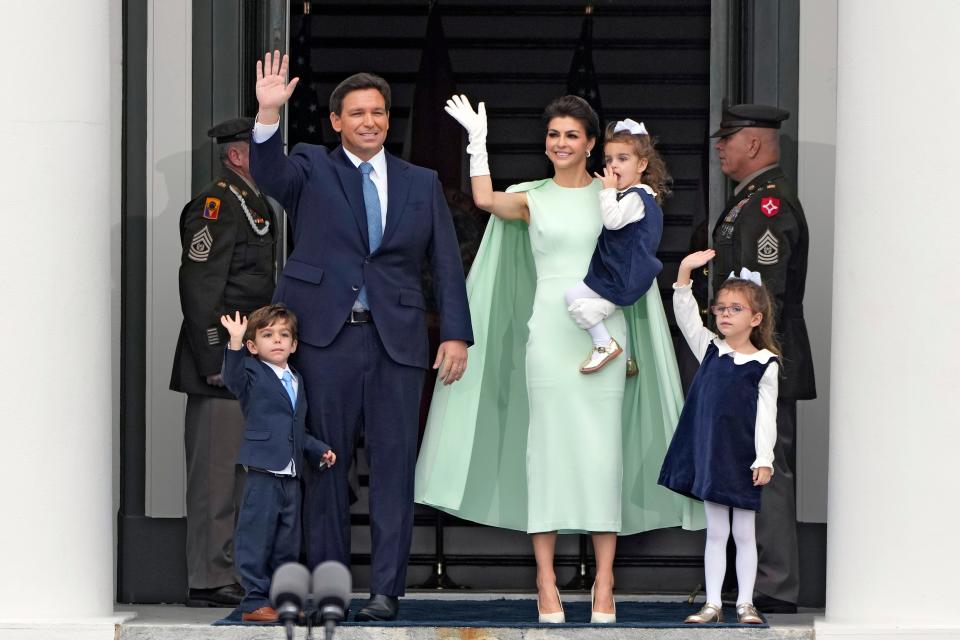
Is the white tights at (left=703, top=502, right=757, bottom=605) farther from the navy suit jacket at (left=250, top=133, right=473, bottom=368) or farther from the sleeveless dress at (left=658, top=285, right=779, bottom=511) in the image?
the navy suit jacket at (left=250, top=133, right=473, bottom=368)

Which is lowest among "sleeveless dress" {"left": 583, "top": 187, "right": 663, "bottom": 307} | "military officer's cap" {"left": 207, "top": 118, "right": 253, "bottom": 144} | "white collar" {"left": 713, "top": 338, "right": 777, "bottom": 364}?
"white collar" {"left": 713, "top": 338, "right": 777, "bottom": 364}

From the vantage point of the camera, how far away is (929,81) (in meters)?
7.34

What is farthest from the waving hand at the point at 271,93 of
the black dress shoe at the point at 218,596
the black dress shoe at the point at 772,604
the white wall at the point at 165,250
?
the black dress shoe at the point at 772,604

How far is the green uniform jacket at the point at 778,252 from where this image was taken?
29.0ft

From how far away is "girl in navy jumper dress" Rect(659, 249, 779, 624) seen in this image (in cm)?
786

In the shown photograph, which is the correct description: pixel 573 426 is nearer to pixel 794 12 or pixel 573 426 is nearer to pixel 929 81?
pixel 929 81

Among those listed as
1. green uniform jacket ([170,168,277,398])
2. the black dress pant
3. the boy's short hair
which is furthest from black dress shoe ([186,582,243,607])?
the boy's short hair

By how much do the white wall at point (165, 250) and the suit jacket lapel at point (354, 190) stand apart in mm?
1925

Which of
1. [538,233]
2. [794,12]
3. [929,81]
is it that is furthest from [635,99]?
[929,81]

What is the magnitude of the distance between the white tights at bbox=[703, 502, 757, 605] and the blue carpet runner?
166mm

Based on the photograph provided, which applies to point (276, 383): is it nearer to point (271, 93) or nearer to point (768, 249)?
point (271, 93)

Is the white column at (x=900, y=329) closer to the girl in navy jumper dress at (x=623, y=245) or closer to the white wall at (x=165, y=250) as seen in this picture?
the girl in navy jumper dress at (x=623, y=245)

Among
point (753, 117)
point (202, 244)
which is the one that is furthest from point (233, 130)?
point (753, 117)

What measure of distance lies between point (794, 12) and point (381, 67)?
2.12m
